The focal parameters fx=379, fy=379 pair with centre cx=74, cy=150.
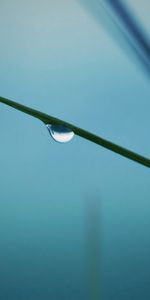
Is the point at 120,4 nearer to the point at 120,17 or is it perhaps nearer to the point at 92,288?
the point at 120,17

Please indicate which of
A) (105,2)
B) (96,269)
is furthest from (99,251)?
(105,2)

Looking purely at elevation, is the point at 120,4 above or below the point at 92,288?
above

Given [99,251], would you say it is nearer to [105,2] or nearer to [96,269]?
[96,269]

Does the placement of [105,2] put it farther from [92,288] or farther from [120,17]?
[92,288]

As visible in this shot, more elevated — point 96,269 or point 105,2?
point 105,2

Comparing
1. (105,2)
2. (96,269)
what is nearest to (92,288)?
(96,269)

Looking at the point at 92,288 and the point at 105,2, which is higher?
the point at 105,2
